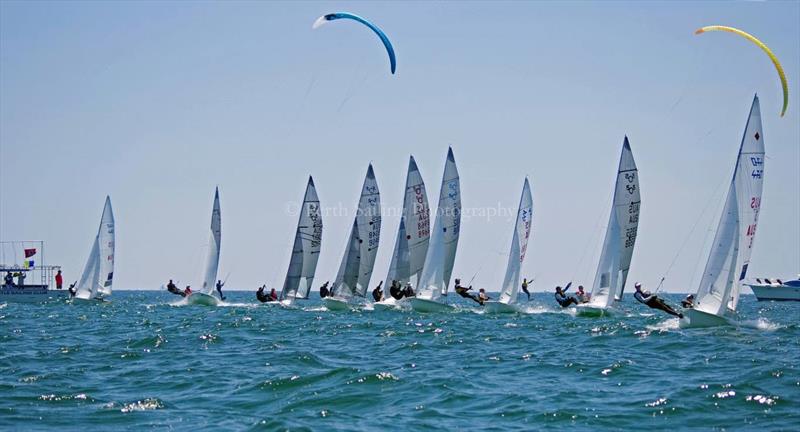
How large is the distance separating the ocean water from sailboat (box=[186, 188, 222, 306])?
20.7 meters

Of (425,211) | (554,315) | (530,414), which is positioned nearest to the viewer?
(530,414)

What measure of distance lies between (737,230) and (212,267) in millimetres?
30767

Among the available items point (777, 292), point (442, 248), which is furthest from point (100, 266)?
point (777, 292)

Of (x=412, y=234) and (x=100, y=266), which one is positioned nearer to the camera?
(x=412, y=234)

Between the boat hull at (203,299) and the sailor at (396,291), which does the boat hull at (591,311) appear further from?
the boat hull at (203,299)

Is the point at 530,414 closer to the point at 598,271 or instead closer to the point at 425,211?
the point at 598,271

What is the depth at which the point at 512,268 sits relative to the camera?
4431 centimetres

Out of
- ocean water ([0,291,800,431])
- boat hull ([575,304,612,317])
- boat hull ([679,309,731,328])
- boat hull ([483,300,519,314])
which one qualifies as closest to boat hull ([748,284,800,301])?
boat hull ([483,300,519,314])

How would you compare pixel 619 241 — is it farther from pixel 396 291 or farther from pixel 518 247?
pixel 396 291

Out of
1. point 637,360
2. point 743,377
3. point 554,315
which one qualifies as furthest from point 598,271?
point 743,377

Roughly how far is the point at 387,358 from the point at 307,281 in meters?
27.8

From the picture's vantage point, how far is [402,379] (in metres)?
18.9

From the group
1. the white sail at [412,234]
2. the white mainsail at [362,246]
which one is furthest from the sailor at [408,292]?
the white mainsail at [362,246]

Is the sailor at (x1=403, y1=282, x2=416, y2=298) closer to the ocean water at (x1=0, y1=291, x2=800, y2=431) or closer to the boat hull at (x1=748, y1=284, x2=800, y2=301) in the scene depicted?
the ocean water at (x1=0, y1=291, x2=800, y2=431)
